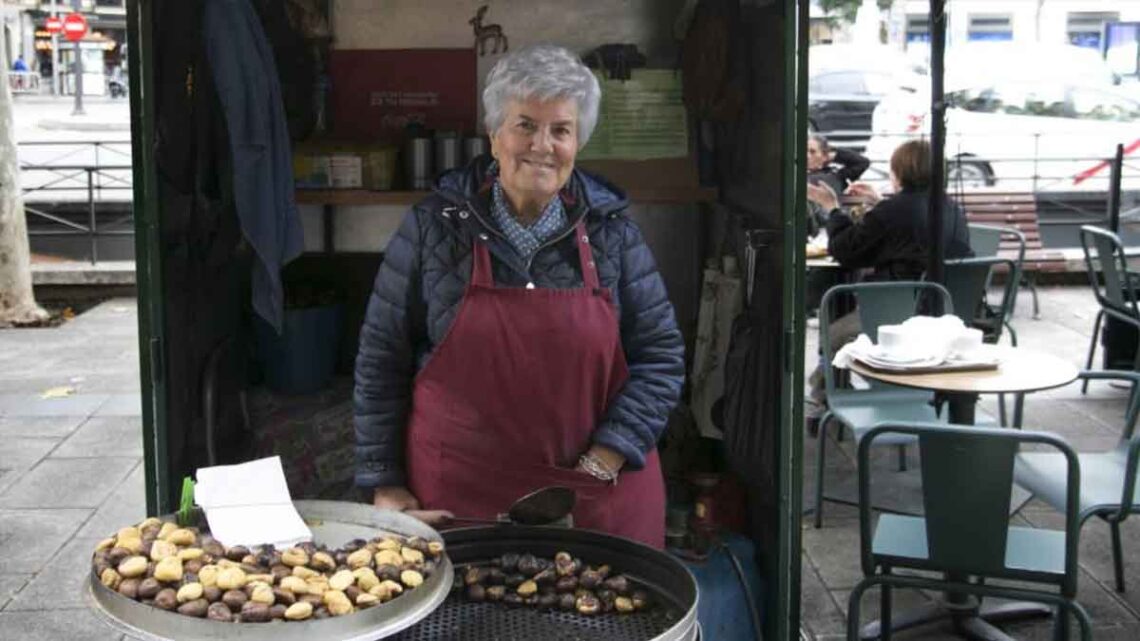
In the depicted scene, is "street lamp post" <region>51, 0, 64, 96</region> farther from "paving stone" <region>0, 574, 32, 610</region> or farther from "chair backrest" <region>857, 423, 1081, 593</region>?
"chair backrest" <region>857, 423, 1081, 593</region>

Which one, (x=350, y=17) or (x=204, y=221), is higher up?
(x=350, y=17)

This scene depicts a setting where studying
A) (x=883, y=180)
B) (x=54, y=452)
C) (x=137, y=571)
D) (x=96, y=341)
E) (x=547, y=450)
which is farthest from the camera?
(x=883, y=180)

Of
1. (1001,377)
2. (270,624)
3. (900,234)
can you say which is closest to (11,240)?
(900,234)

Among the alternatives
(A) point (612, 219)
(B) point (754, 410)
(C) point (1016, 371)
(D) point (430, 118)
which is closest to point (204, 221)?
(D) point (430, 118)

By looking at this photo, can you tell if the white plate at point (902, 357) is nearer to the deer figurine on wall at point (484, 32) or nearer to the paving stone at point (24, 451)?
the deer figurine on wall at point (484, 32)

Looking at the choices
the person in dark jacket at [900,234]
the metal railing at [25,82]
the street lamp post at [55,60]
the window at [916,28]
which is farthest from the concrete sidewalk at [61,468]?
the metal railing at [25,82]

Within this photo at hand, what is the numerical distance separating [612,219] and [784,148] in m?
0.58

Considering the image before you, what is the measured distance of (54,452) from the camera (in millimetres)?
6926

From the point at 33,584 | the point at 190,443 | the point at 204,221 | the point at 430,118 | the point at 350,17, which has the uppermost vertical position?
the point at 350,17

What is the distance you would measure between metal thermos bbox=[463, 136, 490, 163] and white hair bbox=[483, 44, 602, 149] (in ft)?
4.96

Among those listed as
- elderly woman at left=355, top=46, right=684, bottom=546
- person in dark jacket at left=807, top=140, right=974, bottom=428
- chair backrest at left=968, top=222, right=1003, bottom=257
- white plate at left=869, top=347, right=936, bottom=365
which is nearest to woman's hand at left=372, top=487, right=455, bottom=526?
elderly woman at left=355, top=46, right=684, bottom=546

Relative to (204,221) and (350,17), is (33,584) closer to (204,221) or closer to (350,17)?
(204,221)

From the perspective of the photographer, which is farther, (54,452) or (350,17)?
(54,452)

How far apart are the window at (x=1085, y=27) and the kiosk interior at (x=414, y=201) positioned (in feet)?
111
